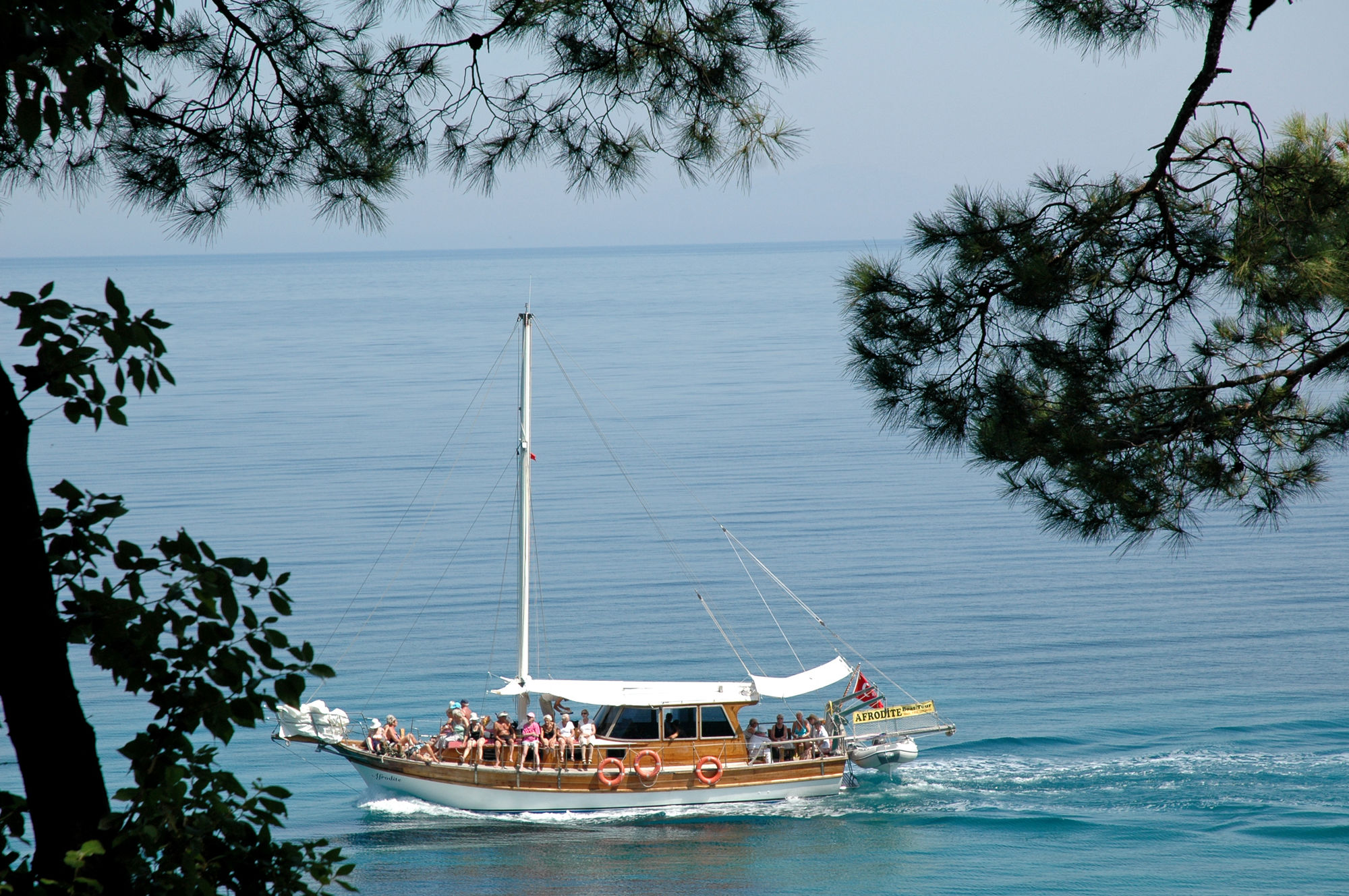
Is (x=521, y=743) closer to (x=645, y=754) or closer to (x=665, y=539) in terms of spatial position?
(x=645, y=754)

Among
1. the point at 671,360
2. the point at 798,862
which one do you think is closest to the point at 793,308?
the point at 671,360

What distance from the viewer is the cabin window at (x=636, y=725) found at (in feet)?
88.6

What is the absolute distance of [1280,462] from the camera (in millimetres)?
10117

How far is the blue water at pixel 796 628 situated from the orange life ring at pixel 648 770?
44.6 inches

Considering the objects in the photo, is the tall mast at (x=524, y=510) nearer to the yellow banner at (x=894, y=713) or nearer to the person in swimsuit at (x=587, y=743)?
the person in swimsuit at (x=587, y=743)

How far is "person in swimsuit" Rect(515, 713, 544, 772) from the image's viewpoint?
26.8m

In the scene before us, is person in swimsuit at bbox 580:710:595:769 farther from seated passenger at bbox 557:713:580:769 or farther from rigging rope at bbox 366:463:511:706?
rigging rope at bbox 366:463:511:706

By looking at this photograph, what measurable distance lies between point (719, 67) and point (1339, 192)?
471cm

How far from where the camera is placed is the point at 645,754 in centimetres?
2681

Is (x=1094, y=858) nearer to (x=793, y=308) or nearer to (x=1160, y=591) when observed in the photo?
(x=1160, y=591)

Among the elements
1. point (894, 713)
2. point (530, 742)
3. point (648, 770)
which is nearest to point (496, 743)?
point (530, 742)

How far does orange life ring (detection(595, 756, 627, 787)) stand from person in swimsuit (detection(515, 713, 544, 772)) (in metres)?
1.33

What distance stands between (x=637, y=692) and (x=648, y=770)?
1850 millimetres

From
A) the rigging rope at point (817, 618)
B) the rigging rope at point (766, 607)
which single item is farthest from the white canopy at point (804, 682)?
Result: the rigging rope at point (766, 607)
